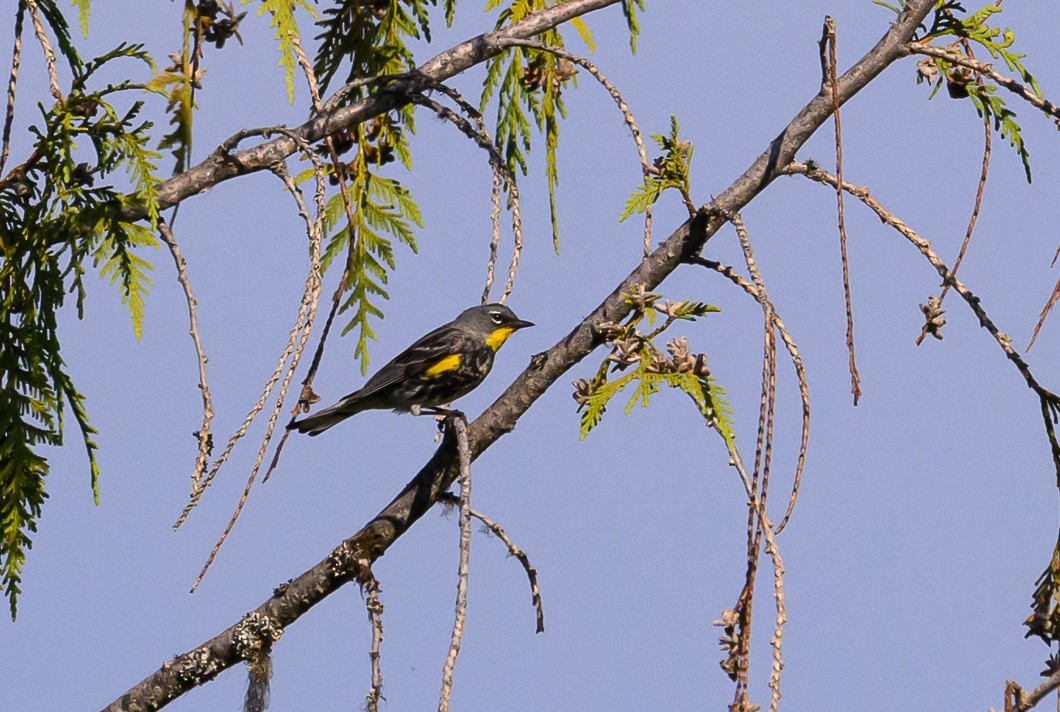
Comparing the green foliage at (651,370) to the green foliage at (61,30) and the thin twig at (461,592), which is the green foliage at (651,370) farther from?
the green foliage at (61,30)

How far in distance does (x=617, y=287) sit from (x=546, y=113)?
142cm

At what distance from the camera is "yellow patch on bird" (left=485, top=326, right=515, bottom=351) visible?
731 cm

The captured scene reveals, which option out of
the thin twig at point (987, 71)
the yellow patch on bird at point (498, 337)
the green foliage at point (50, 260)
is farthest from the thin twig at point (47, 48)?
the yellow patch on bird at point (498, 337)

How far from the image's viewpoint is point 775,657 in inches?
106

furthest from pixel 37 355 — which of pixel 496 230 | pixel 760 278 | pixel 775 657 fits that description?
pixel 775 657

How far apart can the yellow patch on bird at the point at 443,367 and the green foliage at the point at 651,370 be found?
3275mm

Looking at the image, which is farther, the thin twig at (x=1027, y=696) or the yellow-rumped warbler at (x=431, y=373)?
the yellow-rumped warbler at (x=431, y=373)

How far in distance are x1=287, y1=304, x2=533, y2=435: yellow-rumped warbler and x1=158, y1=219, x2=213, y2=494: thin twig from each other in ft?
9.20

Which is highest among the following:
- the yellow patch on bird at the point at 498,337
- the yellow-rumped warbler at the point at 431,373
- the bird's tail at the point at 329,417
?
the yellow patch on bird at the point at 498,337

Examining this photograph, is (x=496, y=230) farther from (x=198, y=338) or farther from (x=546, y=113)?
(x=546, y=113)

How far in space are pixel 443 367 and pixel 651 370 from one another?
362cm

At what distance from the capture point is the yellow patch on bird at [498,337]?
731 centimetres

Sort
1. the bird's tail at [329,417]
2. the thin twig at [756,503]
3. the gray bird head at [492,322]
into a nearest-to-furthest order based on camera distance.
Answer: the thin twig at [756,503] → the bird's tail at [329,417] → the gray bird head at [492,322]

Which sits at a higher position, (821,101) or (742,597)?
(821,101)
